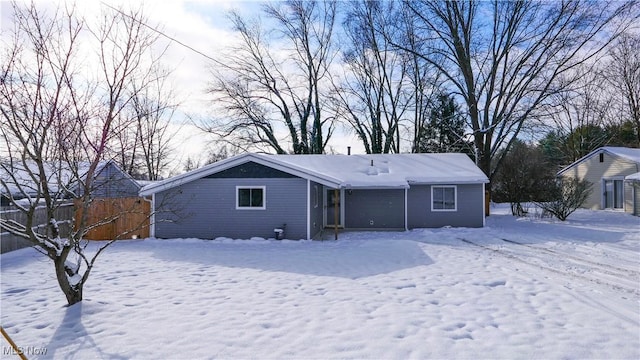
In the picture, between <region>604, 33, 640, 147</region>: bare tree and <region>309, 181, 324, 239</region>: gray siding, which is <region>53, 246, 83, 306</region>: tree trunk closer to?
<region>309, 181, 324, 239</region>: gray siding

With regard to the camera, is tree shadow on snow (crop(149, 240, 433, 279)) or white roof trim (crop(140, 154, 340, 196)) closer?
tree shadow on snow (crop(149, 240, 433, 279))

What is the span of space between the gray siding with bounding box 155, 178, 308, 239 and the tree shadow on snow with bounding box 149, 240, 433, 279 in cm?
63

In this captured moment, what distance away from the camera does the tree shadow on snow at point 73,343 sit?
4.05 meters

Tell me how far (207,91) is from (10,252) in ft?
63.0

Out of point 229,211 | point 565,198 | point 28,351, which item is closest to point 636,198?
point 565,198

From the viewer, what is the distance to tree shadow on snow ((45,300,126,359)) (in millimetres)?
4055

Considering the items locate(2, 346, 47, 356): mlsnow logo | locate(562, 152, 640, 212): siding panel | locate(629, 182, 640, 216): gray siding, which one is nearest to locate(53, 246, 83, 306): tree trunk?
locate(2, 346, 47, 356): mlsnow logo

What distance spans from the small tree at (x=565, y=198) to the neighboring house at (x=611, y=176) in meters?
3.78

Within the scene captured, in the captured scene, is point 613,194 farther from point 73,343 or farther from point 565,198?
point 73,343

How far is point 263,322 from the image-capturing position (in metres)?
5.00

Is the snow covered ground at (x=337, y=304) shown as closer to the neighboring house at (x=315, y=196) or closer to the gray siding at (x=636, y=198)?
the neighboring house at (x=315, y=196)

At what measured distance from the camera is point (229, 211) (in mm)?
13445

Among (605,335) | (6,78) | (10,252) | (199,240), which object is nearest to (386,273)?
(605,335)

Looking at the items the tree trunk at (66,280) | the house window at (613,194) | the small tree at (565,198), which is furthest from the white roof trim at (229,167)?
the house window at (613,194)
